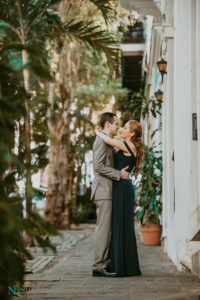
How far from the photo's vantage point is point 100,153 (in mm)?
6023

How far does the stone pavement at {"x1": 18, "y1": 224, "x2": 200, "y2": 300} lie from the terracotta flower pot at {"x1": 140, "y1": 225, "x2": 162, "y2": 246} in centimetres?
242

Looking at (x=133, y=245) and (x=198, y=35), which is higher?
(x=198, y=35)

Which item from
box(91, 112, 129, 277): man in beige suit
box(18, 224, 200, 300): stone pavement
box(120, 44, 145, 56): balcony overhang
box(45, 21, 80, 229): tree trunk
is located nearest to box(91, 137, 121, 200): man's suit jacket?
box(91, 112, 129, 277): man in beige suit

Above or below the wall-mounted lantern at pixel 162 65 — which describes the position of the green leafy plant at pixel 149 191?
below

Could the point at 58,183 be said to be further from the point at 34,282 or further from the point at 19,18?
the point at 34,282

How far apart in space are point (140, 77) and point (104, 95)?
1727 mm

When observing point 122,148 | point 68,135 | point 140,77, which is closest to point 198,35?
point 122,148

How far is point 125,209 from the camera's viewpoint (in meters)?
6.10

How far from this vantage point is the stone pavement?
4.43 meters

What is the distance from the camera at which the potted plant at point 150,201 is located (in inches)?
383

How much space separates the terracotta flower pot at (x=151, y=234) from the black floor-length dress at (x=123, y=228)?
370 centimetres
